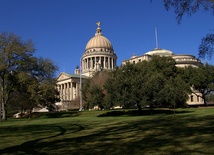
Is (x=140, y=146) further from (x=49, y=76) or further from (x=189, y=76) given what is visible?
(x=189, y=76)

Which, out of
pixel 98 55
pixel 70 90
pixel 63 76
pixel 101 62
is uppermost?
pixel 98 55

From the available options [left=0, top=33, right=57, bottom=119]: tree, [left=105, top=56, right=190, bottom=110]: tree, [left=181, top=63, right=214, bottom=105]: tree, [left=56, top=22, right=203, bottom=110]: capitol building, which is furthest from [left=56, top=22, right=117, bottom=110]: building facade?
[left=105, top=56, right=190, bottom=110]: tree

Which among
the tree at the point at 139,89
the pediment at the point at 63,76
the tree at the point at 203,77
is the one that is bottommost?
the tree at the point at 139,89

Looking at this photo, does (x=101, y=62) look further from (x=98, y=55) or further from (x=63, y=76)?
(x=63, y=76)

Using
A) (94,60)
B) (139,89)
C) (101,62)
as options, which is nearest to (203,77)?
(139,89)

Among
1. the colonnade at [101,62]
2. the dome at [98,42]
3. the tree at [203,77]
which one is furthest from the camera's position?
the dome at [98,42]

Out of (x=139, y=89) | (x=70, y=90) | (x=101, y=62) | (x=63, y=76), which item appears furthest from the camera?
(x=101, y=62)

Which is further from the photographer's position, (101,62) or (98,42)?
(98,42)

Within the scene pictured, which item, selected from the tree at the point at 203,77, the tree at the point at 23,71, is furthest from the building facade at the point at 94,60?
the tree at the point at 23,71

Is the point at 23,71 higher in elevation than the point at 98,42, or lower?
lower

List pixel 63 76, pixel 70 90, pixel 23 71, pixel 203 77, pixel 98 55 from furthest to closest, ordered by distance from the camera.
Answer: pixel 98 55, pixel 63 76, pixel 70 90, pixel 203 77, pixel 23 71

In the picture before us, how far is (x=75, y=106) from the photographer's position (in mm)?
87125

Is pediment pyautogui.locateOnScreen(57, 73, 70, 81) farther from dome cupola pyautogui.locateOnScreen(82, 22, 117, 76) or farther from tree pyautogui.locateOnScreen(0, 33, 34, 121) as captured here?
tree pyautogui.locateOnScreen(0, 33, 34, 121)

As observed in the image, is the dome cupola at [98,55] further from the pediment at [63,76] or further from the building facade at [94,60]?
the pediment at [63,76]
